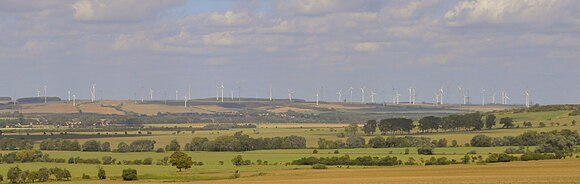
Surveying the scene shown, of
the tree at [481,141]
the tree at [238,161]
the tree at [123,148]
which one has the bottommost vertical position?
the tree at [238,161]

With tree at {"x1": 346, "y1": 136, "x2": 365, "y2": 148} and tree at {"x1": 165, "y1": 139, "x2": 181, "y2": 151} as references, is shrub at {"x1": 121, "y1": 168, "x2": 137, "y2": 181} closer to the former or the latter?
tree at {"x1": 165, "y1": 139, "x2": 181, "y2": 151}

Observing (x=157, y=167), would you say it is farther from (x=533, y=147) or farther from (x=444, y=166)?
(x=533, y=147)

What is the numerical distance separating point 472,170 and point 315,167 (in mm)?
23108

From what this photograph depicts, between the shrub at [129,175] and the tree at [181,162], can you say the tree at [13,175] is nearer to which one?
the shrub at [129,175]

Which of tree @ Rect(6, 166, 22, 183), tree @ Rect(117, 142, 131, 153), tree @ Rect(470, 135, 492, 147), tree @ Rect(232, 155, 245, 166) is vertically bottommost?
tree @ Rect(6, 166, 22, 183)

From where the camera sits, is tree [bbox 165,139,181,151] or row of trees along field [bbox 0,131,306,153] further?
row of trees along field [bbox 0,131,306,153]

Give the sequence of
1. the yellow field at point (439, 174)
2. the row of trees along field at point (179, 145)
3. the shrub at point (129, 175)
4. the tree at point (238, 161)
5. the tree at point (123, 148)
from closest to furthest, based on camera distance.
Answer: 1. the yellow field at point (439, 174)
2. the shrub at point (129, 175)
3. the tree at point (238, 161)
4. the row of trees along field at point (179, 145)
5. the tree at point (123, 148)

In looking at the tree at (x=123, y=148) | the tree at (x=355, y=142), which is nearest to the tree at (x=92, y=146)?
the tree at (x=123, y=148)

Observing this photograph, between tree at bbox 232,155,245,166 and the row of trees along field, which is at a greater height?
the row of trees along field

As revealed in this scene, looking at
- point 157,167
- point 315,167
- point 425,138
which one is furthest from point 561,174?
point 425,138

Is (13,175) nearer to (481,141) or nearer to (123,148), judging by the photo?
(123,148)

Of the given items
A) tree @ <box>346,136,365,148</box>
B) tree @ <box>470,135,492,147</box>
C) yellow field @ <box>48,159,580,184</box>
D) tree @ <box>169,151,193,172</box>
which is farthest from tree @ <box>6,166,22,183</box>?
tree @ <box>470,135,492,147</box>

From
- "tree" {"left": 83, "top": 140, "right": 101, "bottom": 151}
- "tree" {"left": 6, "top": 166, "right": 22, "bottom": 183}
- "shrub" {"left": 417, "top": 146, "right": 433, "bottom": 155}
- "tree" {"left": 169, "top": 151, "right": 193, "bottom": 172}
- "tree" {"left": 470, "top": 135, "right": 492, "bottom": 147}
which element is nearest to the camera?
"tree" {"left": 6, "top": 166, "right": 22, "bottom": 183}

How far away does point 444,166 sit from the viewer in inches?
4995
